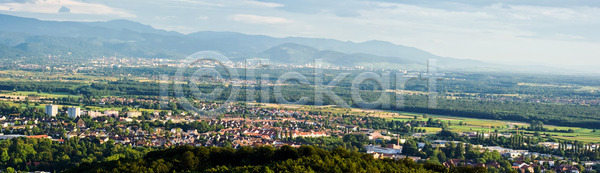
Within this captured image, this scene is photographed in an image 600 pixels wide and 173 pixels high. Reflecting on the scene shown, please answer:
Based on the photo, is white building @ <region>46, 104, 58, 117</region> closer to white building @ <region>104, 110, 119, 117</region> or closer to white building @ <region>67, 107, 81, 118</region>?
white building @ <region>67, 107, 81, 118</region>

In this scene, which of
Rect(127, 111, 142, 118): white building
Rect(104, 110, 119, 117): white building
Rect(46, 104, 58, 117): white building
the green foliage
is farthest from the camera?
Rect(104, 110, 119, 117): white building

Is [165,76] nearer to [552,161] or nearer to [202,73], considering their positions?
[202,73]

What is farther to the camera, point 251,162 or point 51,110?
point 51,110

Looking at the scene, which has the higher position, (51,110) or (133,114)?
(51,110)

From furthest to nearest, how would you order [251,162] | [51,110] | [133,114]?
1. [133,114]
2. [51,110]
3. [251,162]

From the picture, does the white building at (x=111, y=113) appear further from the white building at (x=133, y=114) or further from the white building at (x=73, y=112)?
the white building at (x=73, y=112)

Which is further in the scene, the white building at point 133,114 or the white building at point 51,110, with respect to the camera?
the white building at point 133,114

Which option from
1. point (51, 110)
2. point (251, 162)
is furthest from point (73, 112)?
point (251, 162)

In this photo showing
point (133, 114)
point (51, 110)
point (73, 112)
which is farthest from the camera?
point (133, 114)

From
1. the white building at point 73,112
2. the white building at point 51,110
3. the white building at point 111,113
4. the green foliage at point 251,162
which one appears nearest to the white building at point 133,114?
the white building at point 111,113

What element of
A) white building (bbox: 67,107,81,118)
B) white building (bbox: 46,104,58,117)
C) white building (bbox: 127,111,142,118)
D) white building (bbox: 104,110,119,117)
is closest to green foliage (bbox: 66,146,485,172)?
white building (bbox: 67,107,81,118)

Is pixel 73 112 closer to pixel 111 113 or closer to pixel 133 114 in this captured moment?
pixel 111 113

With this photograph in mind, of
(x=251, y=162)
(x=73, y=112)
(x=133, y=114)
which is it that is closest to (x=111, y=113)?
(x=133, y=114)
